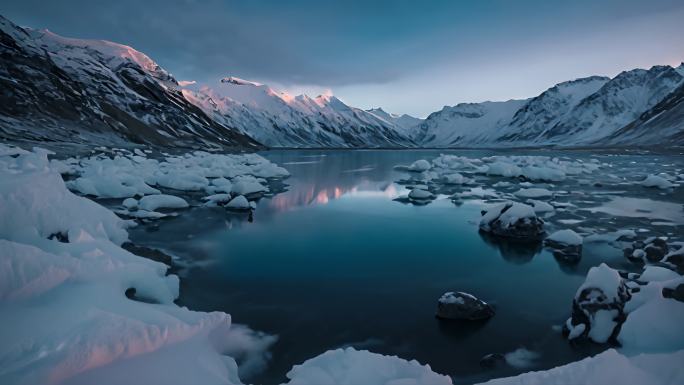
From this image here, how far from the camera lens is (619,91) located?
176m

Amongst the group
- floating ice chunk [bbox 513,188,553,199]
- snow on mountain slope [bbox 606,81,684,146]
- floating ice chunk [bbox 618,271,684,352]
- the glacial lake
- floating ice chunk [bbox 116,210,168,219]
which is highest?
snow on mountain slope [bbox 606,81,684,146]

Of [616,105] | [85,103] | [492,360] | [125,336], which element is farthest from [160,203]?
[616,105]

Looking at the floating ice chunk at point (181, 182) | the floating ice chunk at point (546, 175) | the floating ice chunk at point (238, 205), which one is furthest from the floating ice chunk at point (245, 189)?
the floating ice chunk at point (546, 175)

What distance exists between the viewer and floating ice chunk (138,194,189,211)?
16.7 meters

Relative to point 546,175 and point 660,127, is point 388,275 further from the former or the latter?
point 660,127

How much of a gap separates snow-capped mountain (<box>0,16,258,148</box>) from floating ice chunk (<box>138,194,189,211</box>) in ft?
142

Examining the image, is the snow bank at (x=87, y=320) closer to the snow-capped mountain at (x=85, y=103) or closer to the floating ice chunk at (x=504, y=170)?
the floating ice chunk at (x=504, y=170)

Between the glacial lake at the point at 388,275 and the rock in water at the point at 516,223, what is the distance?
63 cm

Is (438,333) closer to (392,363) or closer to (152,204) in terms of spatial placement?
(392,363)

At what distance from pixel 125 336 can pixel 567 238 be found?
11.4 meters

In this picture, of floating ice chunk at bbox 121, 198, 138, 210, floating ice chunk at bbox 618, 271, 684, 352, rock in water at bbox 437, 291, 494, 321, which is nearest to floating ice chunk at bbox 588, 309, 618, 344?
floating ice chunk at bbox 618, 271, 684, 352

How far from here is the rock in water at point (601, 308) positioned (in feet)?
20.5

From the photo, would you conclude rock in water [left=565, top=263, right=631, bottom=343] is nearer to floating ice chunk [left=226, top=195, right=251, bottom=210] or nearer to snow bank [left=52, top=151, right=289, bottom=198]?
floating ice chunk [left=226, top=195, right=251, bottom=210]

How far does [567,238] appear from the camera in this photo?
11.3 m
